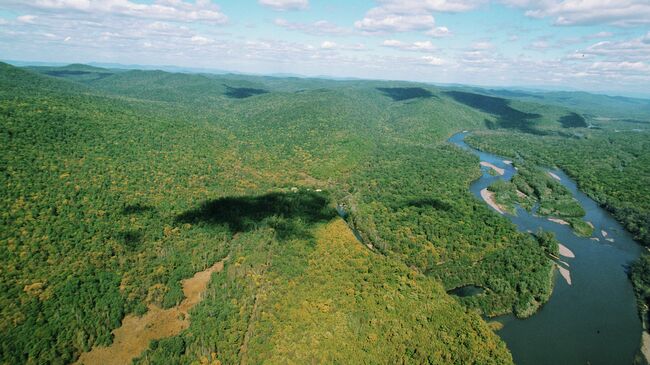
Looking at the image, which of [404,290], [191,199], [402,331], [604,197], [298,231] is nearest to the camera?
[402,331]

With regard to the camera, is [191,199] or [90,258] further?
[191,199]

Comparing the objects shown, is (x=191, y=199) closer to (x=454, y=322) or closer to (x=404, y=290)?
(x=404, y=290)

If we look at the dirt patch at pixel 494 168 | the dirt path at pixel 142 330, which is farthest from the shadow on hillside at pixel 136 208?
the dirt patch at pixel 494 168

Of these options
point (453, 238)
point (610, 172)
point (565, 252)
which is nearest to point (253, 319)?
point (453, 238)

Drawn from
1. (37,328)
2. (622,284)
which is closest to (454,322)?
(622,284)

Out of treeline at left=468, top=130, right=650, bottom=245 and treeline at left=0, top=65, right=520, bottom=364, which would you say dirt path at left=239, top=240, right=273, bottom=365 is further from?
treeline at left=468, top=130, right=650, bottom=245

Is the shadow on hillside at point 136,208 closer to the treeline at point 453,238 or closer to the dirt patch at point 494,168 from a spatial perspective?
the treeline at point 453,238
